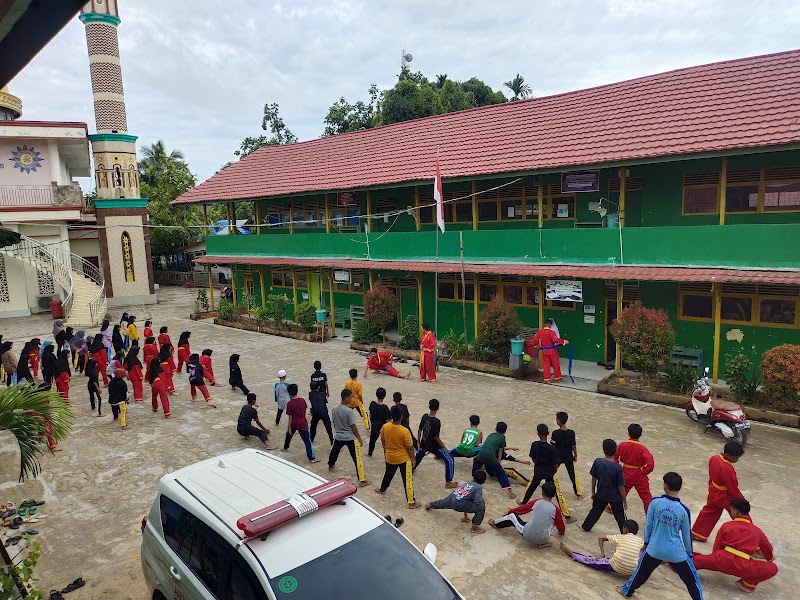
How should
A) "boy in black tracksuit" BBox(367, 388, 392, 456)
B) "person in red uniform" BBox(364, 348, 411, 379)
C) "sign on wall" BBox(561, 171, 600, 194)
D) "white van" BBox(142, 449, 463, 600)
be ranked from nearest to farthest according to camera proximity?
"white van" BBox(142, 449, 463, 600), "boy in black tracksuit" BBox(367, 388, 392, 456), "sign on wall" BBox(561, 171, 600, 194), "person in red uniform" BBox(364, 348, 411, 379)

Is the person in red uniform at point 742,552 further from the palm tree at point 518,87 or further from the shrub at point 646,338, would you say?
the palm tree at point 518,87

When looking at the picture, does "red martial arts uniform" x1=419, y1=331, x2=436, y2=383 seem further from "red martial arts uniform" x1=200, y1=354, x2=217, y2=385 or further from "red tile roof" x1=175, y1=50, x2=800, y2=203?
"red martial arts uniform" x1=200, y1=354, x2=217, y2=385

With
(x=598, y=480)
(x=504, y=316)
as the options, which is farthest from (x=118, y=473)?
(x=504, y=316)

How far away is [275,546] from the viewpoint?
152 inches

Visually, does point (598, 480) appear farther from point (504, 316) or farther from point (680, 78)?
point (680, 78)

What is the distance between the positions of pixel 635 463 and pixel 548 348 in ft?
21.4

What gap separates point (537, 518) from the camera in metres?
6.15

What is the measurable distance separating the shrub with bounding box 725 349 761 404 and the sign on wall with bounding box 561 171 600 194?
518cm

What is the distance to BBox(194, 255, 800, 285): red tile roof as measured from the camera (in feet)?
34.9

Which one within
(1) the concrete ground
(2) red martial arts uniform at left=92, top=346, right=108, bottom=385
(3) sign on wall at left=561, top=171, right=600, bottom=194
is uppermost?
(3) sign on wall at left=561, top=171, right=600, bottom=194

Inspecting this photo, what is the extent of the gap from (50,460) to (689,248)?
13.0 m

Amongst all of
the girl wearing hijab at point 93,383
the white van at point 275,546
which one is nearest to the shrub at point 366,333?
the girl wearing hijab at point 93,383

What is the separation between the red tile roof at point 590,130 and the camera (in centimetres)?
1195

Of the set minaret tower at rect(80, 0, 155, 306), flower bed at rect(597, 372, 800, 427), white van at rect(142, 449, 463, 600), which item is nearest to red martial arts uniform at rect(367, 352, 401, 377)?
flower bed at rect(597, 372, 800, 427)
